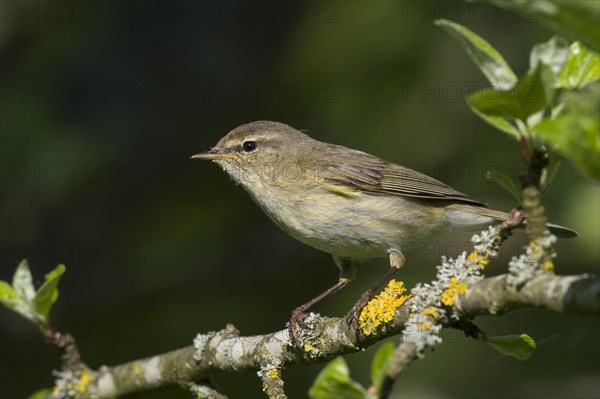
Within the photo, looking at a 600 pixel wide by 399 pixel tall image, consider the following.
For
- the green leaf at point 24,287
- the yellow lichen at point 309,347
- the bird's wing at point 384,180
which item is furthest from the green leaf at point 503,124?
the bird's wing at point 384,180

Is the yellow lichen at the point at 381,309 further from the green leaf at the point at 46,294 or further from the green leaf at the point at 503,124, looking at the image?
the green leaf at the point at 46,294

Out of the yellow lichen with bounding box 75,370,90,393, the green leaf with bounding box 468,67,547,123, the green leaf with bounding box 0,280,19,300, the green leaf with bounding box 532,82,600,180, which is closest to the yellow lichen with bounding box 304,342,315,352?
the green leaf with bounding box 0,280,19,300

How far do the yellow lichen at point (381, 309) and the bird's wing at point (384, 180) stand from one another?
5.07 feet

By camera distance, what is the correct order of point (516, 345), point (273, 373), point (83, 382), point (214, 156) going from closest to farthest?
point (516, 345), point (273, 373), point (83, 382), point (214, 156)

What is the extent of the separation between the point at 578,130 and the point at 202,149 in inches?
180

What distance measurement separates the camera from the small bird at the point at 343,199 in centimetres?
405

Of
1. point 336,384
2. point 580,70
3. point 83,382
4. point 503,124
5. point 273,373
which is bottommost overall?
point 83,382

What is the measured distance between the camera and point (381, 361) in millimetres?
1661

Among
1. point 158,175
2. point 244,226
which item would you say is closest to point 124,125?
point 158,175

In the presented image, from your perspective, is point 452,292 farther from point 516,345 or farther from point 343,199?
point 343,199

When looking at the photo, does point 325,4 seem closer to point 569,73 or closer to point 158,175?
point 158,175

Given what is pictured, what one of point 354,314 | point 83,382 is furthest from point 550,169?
point 83,382

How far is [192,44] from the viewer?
5895 mm

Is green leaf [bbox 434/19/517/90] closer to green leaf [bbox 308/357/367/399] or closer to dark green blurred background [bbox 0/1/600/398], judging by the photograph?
green leaf [bbox 308/357/367/399]
